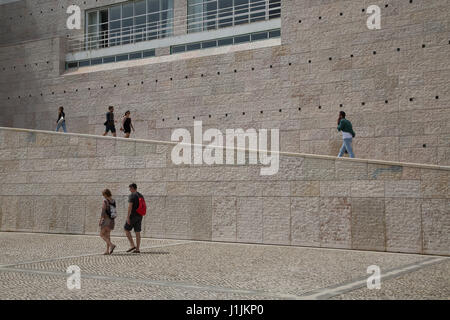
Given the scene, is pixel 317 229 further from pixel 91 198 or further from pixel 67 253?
pixel 91 198

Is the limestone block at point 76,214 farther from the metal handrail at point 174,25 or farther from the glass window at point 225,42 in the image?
the metal handrail at point 174,25

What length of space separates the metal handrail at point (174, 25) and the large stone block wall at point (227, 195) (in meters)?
7.91

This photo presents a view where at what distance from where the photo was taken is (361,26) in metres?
18.5

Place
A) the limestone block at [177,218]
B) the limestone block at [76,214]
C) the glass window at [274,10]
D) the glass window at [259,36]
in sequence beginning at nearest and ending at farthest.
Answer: the limestone block at [177,218]
the limestone block at [76,214]
the glass window at [259,36]
the glass window at [274,10]

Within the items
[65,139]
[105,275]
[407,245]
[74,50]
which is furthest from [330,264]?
[74,50]

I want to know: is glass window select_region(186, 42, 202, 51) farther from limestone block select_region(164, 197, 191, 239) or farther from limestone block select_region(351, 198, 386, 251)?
Answer: limestone block select_region(351, 198, 386, 251)

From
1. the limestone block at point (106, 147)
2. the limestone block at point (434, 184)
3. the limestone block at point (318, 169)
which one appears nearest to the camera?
the limestone block at point (434, 184)

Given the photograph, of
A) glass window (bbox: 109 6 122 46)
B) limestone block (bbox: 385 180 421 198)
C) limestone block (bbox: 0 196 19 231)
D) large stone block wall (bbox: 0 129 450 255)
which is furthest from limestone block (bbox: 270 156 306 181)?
glass window (bbox: 109 6 122 46)

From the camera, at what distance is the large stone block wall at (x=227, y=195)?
1288cm

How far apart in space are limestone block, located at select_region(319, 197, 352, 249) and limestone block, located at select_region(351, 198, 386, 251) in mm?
152

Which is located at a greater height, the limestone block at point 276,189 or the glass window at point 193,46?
the glass window at point 193,46

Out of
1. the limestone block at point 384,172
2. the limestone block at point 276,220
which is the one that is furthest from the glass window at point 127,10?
the limestone block at point 384,172

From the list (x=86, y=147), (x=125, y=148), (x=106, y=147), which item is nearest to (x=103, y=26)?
(x=86, y=147)

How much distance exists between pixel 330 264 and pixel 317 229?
3.47 meters
